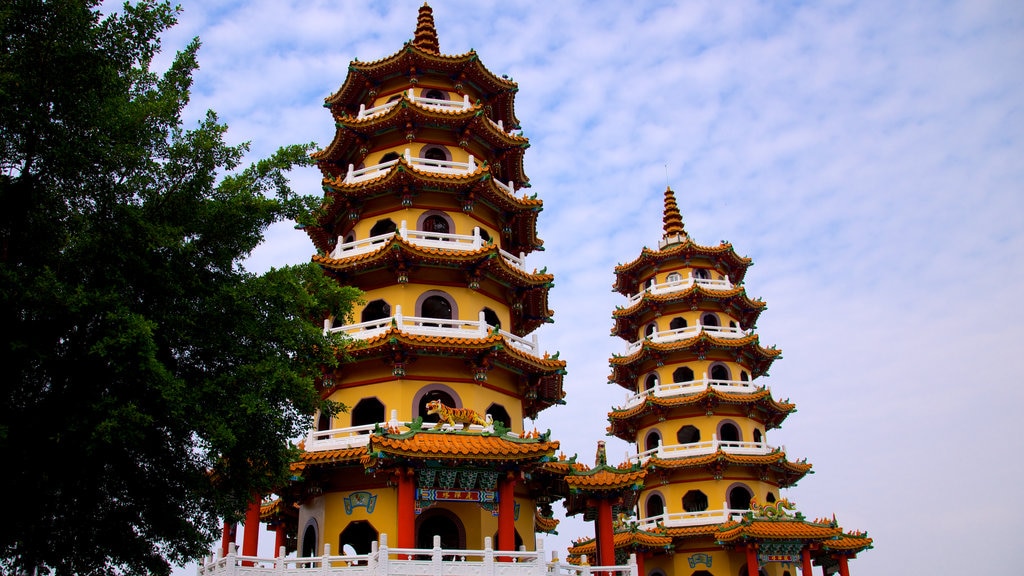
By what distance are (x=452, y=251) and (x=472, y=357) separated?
2.93 m

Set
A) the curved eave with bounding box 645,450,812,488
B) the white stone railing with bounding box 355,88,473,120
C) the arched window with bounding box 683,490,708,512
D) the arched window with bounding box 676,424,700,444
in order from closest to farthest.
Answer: the white stone railing with bounding box 355,88,473,120 < the curved eave with bounding box 645,450,812,488 < the arched window with bounding box 683,490,708,512 < the arched window with bounding box 676,424,700,444

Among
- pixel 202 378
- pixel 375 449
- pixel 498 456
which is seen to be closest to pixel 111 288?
pixel 202 378

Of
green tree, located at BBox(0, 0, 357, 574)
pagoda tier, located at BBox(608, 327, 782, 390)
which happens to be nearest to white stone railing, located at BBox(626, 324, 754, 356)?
pagoda tier, located at BBox(608, 327, 782, 390)

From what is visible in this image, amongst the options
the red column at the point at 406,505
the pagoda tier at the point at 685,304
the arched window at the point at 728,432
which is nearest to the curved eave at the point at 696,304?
the pagoda tier at the point at 685,304

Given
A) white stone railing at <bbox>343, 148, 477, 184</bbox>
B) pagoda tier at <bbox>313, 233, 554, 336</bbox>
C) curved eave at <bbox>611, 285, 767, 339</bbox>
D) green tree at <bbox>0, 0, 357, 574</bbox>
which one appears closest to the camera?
green tree at <bbox>0, 0, 357, 574</bbox>

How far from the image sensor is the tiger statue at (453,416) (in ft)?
59.2

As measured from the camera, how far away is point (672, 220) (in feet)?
136

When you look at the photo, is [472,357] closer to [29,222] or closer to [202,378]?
[202,378]

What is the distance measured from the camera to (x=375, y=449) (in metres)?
16.0

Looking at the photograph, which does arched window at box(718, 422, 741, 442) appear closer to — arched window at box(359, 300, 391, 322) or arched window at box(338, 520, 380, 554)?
arched window at box(359, 300, 391, 322)

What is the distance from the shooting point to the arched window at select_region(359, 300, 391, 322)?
68.3 ft

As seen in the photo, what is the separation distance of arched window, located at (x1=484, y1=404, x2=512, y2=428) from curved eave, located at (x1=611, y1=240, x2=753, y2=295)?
19461mm

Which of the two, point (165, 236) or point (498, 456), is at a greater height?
point (165, 236)

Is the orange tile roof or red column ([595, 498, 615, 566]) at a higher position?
the orange tile roof
